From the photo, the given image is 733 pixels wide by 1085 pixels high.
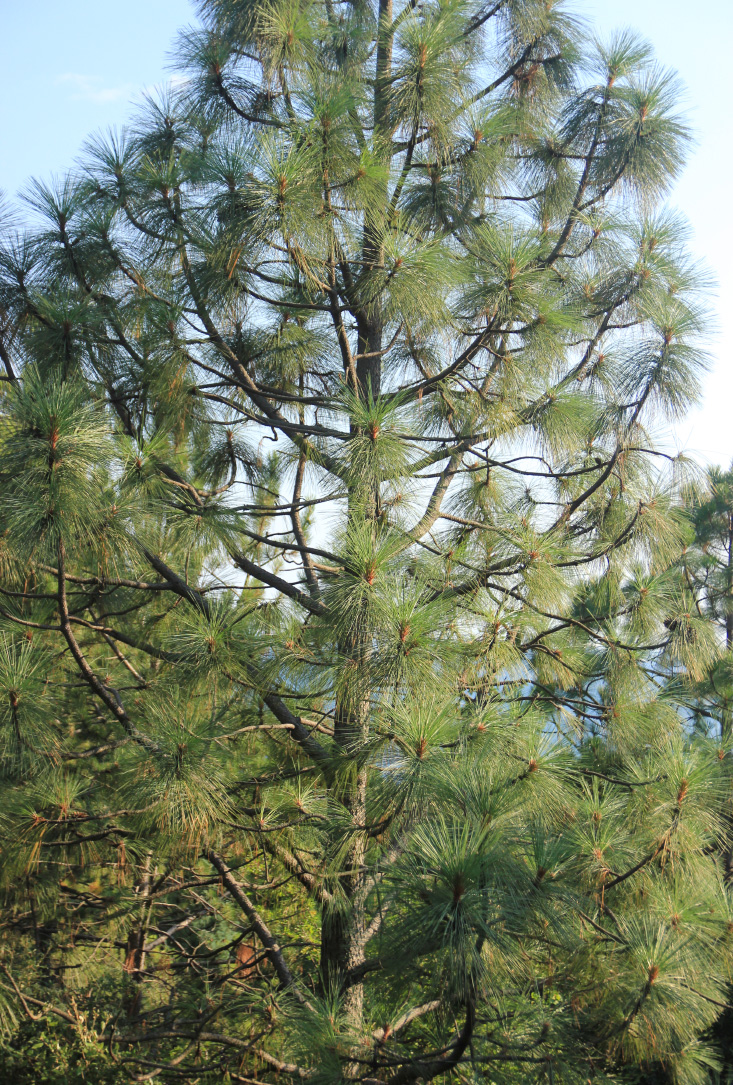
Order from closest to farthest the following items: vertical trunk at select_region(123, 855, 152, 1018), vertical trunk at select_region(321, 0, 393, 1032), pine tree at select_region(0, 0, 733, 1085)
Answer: pine tree at select_region(0, 0, 733, 1085) < vertical trunk at select_region(321, 0, 393, 1032) < vertical trunk at select_region(123, 855, 152, 1018)

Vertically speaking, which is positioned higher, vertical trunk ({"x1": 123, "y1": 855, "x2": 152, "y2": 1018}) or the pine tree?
the pine tree

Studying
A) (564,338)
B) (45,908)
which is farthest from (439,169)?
(45,908)

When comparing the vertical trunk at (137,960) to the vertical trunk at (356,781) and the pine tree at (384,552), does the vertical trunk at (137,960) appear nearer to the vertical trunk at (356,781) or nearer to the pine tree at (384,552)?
the pine tree at (384,552)

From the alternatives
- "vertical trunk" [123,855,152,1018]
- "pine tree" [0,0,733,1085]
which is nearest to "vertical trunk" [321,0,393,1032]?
"pine tree" [0,0,733,1085]

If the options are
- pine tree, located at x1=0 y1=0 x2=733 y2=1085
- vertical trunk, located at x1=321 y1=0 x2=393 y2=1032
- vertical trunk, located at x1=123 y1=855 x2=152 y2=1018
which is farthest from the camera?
vertical trunk, located at x1=123 y1=855 x2=152 y2=1018

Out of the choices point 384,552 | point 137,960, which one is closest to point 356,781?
point 384,552

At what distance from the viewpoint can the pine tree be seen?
2078mm

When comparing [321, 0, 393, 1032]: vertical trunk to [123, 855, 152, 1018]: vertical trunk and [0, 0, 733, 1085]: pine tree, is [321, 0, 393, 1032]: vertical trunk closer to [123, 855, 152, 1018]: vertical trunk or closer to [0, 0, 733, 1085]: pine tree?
[0, 0, 733, 1085]: pine tree

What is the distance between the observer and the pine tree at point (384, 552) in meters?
2.08

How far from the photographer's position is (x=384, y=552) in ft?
7.57

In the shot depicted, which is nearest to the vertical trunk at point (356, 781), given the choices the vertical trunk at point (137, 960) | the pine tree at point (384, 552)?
the pine tree at point (384, 552)

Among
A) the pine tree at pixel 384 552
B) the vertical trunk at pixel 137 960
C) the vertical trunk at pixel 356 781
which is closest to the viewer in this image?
the pine tree at pixel 384 552

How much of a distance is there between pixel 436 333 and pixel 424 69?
0.97 m

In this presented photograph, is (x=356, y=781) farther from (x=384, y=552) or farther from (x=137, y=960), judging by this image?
(x=137, y=960)
